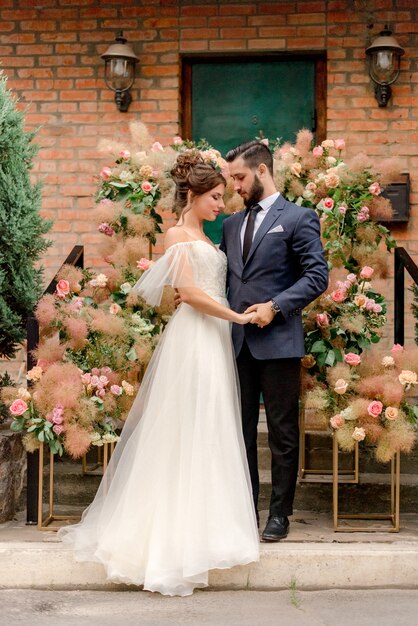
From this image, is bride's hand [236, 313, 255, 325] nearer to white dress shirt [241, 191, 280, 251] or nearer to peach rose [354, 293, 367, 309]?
white dress shirt [241, 191, 280, 251]

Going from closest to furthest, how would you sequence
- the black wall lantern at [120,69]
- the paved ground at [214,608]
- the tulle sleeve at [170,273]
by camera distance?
1. the paved ground at [214,608]
2. the tulle sleeve at [170,273]
3. the black wall lantern at [120,69]

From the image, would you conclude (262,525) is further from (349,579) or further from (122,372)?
(122,372)

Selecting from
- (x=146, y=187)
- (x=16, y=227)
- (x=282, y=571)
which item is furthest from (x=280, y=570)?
(x=16, y=227)

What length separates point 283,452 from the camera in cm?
417

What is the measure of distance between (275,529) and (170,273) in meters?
1.28

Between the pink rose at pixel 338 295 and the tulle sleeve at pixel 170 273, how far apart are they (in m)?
0.78

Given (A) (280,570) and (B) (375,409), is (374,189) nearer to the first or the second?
(B) (375,409)

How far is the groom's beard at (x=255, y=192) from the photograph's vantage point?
4.20 m

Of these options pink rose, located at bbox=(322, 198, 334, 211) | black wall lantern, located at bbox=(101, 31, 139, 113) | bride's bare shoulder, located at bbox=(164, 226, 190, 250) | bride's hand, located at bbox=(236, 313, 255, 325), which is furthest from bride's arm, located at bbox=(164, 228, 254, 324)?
black wall lantern, located at bbox=(101, 31, 139, 113)

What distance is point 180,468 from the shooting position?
3910 millimetres

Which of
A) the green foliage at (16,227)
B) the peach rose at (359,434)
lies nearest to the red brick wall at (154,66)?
the green foliage at (16,227)

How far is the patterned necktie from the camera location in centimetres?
419

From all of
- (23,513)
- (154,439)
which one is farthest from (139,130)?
→ (23,513)

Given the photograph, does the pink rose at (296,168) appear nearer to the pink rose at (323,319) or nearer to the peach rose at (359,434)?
the pink rose at (323,319)
